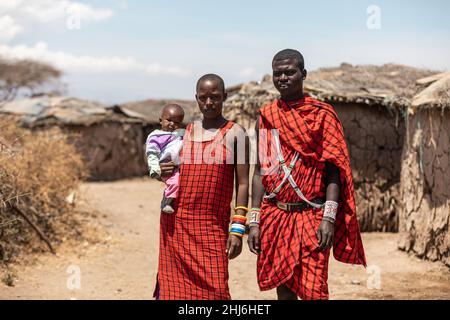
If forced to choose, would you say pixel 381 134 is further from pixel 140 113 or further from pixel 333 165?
pixel 140 113

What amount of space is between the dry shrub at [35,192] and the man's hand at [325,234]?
3.65m

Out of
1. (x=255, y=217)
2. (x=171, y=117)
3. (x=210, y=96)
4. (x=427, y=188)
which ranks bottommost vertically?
(x=427, y=188)

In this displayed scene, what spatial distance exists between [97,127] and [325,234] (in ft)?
32.0

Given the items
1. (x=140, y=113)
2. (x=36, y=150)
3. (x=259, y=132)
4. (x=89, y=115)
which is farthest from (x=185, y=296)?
(x=140, y=113)

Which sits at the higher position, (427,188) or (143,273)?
(427,188)

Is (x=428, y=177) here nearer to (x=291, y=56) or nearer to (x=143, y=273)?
(x=143, y=273)

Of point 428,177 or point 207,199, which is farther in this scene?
point 428,177

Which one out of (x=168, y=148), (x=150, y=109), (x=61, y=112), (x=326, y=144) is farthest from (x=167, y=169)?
(x=150, y=109)

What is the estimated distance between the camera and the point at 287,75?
2.84 m

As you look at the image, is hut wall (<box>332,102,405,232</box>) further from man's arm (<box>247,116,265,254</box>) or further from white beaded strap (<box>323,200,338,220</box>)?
white beaded strap (<box>323,200,338,220</box>)

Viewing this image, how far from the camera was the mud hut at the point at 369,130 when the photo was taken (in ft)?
24.8

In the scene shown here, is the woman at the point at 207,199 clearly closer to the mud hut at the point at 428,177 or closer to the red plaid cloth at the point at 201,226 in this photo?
the red plaid cloth at the point at 201,226

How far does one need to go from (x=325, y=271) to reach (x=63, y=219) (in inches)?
197

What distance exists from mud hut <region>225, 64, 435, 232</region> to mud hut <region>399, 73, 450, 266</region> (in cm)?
98
